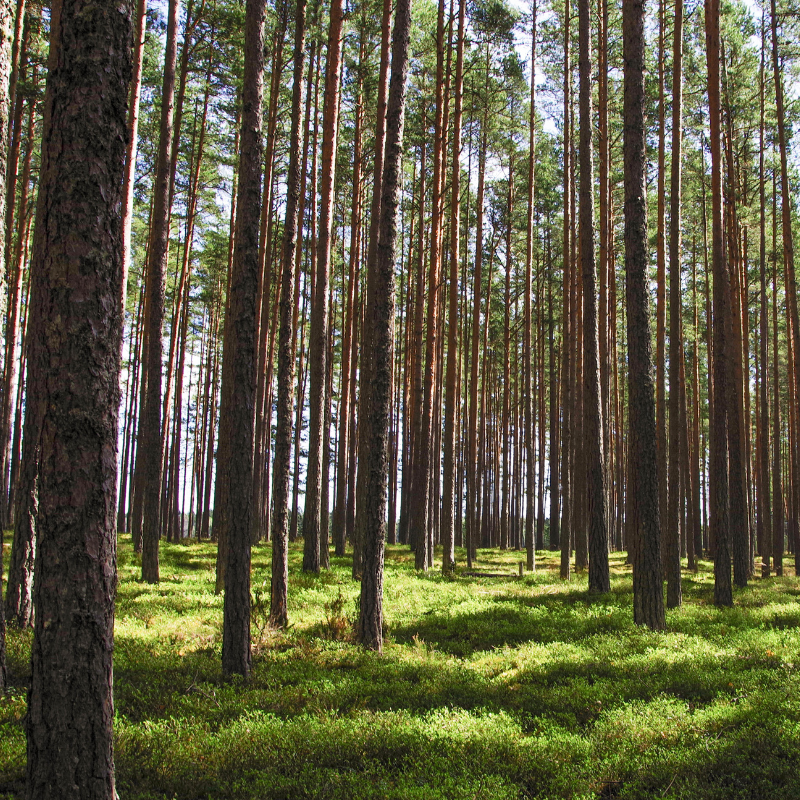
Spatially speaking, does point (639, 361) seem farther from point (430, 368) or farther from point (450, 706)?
point (430, 368)

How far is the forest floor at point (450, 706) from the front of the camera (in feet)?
15.0

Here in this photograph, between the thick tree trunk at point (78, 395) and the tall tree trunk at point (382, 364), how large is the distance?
16.3 feet

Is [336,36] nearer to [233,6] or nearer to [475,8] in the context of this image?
[233,6]

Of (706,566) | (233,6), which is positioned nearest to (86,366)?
(233,6)

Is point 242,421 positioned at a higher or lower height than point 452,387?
lower

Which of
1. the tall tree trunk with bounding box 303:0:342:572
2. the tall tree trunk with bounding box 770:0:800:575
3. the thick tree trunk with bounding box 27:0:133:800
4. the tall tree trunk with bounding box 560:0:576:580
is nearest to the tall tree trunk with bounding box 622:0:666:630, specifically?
the tall tree trunk with bounding box 560:0:576:580

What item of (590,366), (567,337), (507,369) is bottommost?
(590,366)

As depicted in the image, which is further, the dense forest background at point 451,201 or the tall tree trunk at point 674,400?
the dense forest background at point 451,201

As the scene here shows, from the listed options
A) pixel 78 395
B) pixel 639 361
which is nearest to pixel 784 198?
pixel 639 361

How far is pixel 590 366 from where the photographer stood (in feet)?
42.0

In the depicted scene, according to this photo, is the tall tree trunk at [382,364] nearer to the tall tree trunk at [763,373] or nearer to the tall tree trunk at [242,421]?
the tall tree trunk at [242,421]

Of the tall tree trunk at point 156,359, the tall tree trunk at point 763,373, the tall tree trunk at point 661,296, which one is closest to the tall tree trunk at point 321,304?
the tall tree trunk at point 156,359

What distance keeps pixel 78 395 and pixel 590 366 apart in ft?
36.2

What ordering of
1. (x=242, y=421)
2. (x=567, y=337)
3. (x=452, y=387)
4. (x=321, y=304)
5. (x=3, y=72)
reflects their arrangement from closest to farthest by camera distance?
(x=3, y=72) < (x=242, y=421) < (x=321, y=304) < (x=452, y=387) < (x=567, y=337)
